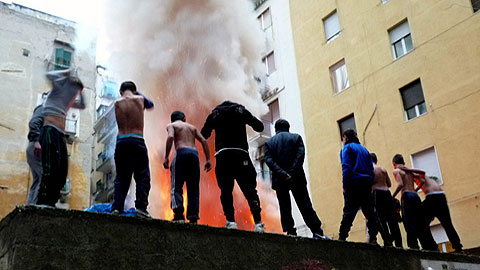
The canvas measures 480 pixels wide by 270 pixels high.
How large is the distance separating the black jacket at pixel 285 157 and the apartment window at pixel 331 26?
13000 millimetres

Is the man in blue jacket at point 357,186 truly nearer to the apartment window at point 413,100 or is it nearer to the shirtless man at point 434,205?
the shirtless man at point 434,205

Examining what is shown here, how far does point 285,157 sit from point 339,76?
12.4 m

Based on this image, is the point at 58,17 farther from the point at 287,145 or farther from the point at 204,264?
the point at 204,264

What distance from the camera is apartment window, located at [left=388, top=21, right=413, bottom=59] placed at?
16.8 meters

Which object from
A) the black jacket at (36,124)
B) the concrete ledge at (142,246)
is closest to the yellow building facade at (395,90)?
the concrete ledge at (142,246)

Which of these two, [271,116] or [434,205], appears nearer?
[434,205]

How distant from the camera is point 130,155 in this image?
235 inches

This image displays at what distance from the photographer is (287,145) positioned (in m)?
7.23

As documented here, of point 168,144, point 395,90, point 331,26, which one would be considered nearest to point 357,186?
point 168,144

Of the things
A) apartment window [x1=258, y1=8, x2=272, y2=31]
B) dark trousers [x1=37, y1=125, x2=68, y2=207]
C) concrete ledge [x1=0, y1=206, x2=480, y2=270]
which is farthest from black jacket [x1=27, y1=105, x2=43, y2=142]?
apartment window [x1=258, y1=8, x2=272, y2=31]

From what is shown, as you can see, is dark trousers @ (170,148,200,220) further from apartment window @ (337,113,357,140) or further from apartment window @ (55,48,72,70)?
apartment window @ (55,48,72,70)

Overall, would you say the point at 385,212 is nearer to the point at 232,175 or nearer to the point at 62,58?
the point at 232,175

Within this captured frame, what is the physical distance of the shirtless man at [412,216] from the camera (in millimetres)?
8336

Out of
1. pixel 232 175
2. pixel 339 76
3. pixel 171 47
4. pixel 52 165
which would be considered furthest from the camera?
pixel 339 76
